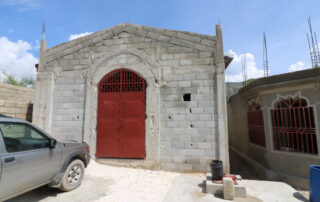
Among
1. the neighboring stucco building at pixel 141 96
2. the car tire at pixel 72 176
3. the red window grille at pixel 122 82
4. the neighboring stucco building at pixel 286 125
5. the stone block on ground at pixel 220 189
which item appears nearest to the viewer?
the stone block on ground at pixel 220 189

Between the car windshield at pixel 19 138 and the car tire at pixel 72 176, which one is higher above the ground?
the car windshield at pixel 19 138

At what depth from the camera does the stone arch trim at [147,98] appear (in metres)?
5.86

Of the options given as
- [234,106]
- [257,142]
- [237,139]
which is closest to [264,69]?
[234,106]

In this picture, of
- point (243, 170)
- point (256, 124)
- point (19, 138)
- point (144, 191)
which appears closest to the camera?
point (19, 138)

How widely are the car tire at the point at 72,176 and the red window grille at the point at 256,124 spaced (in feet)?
21.9

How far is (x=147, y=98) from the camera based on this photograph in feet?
20.0

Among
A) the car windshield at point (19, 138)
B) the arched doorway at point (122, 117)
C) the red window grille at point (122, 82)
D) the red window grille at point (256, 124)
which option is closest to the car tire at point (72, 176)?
the car windshield at point (19, 138)

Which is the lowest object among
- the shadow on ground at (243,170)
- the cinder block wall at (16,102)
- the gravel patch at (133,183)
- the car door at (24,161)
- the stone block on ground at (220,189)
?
the shadow on ground at (243,170)

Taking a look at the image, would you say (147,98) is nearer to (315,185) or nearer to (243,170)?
(315,185)

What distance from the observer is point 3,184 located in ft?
8.64

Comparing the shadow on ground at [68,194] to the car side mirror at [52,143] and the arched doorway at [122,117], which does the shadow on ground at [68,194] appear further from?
the arched doorway at [122,117]

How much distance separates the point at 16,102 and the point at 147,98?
5468mm

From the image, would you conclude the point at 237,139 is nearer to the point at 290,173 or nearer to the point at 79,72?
the point at 290,173

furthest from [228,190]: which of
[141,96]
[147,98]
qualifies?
[141,96]
